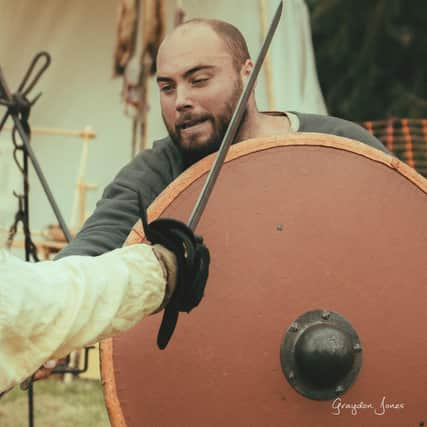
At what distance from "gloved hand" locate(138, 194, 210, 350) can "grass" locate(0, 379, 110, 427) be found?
1804mm

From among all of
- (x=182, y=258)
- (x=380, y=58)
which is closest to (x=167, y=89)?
(x=182, y=258)

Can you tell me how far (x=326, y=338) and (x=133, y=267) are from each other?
572mm

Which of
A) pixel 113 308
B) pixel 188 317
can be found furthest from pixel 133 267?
pixel 188 317

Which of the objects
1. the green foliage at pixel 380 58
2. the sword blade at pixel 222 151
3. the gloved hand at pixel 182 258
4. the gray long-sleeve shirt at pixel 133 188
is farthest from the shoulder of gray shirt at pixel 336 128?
the green foliage at pixel 380 58

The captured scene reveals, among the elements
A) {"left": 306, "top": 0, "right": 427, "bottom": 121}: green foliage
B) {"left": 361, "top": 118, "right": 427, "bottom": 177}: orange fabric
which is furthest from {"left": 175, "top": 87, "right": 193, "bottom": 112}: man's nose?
{"left": 306, "top": 0, "right": 427, "bottom": 121}: green foliage

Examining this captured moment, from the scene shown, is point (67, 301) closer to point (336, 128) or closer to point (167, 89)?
point (167, 89)

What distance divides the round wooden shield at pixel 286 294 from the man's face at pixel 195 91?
273 millimetres

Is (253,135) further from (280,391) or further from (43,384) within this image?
(43,384)

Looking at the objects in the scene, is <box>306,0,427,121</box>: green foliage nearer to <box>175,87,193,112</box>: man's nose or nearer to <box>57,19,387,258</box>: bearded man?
<box>57,19,387,258</box>: bearded man

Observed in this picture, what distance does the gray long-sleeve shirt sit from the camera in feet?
6.11

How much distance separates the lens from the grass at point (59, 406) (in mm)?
2998

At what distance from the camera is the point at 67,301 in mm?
1141

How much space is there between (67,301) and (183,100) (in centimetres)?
98

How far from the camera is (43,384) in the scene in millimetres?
3621
